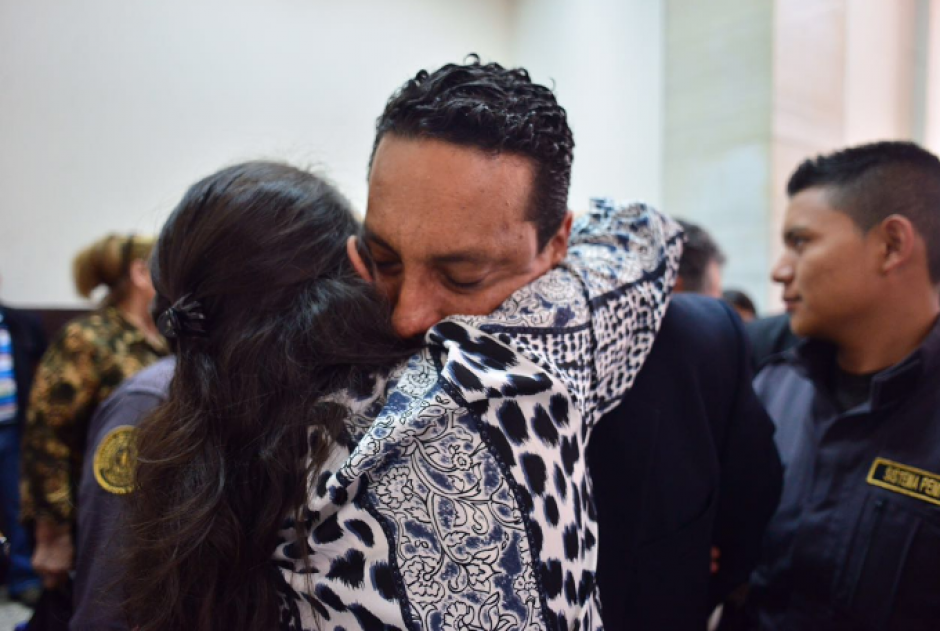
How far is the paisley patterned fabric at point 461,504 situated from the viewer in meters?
0.61

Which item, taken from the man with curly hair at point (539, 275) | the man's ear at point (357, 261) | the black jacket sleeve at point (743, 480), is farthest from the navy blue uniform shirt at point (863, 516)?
the man's ear at point (357, 261)

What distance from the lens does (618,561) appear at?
3.06 ft

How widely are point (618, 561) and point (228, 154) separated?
11.9 ft

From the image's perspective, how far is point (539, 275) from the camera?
910 millimetres

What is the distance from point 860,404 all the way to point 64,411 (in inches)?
96.0

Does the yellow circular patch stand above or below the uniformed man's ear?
below

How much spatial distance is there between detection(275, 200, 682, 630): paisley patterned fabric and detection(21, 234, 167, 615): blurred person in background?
1.68m

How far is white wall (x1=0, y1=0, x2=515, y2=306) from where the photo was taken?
3180 mm

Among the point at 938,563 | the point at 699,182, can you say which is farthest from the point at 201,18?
the point at 938,563

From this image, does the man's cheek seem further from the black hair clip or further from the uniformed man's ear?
the uniformed man's ear

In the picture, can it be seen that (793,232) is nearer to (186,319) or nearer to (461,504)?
(461,504)

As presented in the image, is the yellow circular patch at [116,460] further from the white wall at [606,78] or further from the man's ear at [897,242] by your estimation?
the white wall at [606,78]

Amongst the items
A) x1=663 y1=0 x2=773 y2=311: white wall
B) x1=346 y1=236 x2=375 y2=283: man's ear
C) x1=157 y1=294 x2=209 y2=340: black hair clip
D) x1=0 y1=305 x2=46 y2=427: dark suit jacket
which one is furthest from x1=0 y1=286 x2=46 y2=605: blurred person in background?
x1=663 y1=0 x2=773 y2=311: white wall

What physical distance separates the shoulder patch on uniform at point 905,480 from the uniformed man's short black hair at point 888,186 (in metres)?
0.48
